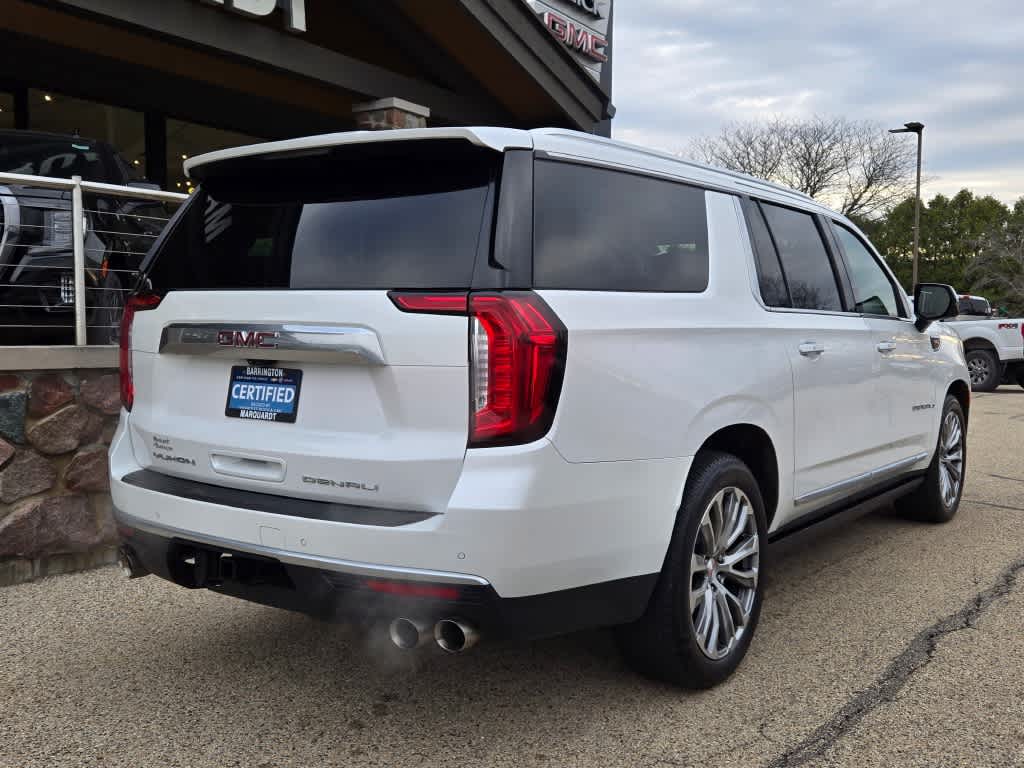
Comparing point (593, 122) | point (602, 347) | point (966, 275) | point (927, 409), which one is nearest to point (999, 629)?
point (927, 409)

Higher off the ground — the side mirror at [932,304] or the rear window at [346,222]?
the rear window at [346,222]

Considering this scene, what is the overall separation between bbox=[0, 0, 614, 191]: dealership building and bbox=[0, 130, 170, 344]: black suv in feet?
5.99

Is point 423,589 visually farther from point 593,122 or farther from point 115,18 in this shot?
point 593,122

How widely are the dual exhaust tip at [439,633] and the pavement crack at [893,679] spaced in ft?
3.31

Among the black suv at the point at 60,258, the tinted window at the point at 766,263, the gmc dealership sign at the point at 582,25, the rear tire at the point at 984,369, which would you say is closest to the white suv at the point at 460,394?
the tinted window at the point at 766,263

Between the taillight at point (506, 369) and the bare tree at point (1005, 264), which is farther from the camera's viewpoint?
the bare tree at point (1005, 264)

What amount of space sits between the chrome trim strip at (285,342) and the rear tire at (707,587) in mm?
1178

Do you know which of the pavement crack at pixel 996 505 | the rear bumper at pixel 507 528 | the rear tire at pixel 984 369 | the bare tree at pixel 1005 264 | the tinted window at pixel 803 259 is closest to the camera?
the rear bumper at pixel 507 528

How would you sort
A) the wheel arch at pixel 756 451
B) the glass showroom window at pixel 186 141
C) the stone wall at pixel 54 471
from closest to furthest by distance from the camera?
the wheel arch at pixel 756 451, the stone wall at pixel 54 471, the glass showroom window at pixel 186 141

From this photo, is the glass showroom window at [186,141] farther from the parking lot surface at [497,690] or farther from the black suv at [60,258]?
the parking lot surface at [497,690]

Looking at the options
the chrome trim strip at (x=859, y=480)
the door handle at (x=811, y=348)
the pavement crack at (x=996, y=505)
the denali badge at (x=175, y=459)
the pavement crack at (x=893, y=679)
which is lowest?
the pavement crack at (x=996, y=505)

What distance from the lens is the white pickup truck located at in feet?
A: 51.3

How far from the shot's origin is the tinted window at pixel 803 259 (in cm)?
396

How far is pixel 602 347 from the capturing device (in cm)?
270
